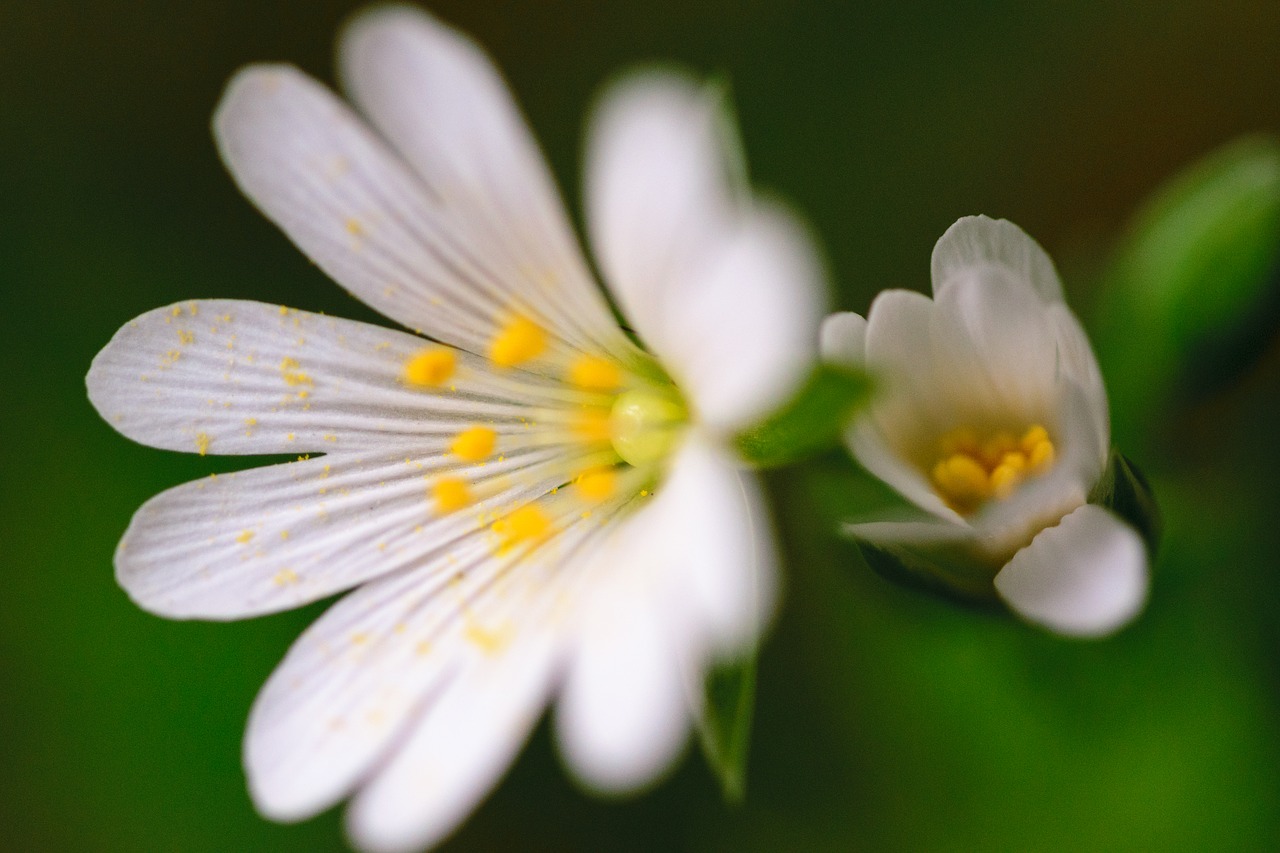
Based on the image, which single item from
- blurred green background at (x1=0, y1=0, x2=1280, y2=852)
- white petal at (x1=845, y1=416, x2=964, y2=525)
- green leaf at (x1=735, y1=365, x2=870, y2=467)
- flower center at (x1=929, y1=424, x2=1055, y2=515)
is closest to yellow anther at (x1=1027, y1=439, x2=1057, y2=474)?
flower center at (x1=929, y1=424, x2=1055, y2=515)

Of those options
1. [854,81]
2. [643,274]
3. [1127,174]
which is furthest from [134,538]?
[1127,174]

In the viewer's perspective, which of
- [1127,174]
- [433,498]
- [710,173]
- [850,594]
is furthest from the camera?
[1127,174]

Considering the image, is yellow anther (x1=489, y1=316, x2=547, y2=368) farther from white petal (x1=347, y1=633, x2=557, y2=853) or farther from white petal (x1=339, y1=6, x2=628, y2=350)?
white petal (x1=347, y1=633, x2=557, y2=853)

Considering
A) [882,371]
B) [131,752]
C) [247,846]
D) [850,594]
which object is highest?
[882,371]

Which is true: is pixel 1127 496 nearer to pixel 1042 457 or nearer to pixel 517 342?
pixel 1042 457

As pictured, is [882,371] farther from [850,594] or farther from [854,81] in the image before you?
[854,81]

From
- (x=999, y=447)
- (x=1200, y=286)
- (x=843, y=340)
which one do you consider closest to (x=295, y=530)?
(x=843, y=340)
